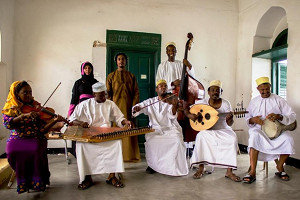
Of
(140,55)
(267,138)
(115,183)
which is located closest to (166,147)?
(115,183)

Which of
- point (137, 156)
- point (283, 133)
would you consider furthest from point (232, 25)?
point (137, 156)

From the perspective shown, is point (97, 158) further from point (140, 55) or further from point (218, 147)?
point (140, 55)

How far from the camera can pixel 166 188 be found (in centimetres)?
350

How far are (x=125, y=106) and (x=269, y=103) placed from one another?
2646 mm

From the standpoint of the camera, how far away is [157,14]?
21.4 feet

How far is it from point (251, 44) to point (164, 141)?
13.4ft

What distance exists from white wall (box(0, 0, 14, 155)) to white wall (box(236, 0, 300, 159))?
5.83 metres

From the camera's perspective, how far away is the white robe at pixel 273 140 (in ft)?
13.2

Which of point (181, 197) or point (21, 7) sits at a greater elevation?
point (21, 7)

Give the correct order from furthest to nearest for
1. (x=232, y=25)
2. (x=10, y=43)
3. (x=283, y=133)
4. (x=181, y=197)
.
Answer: (x=232, y=25), (x=10, y=43), (x=283, y=133), (x=181, y=197)

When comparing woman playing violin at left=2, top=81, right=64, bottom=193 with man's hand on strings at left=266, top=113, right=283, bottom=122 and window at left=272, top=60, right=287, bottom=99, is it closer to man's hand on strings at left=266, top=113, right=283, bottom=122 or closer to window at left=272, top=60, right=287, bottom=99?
man's hand on strings at left=266, top=113, right=283, bottom=122

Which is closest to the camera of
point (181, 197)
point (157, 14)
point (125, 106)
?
point (181, 197)

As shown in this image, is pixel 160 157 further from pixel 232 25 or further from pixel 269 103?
pixel 232 25

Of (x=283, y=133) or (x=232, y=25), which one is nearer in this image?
(x=283, y=133)
